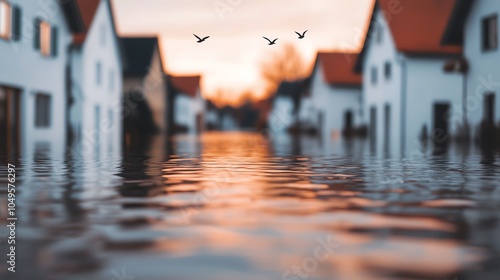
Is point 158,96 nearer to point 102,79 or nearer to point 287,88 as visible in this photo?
point 102,79

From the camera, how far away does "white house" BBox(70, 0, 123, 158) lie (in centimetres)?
3444

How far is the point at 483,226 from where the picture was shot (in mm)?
4742

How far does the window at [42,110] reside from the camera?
2788cm

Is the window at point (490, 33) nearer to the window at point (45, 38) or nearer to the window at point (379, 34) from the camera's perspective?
the window at point (379, 34)

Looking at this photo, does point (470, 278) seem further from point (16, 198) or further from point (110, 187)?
point (110, 187)

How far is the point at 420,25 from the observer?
122ft

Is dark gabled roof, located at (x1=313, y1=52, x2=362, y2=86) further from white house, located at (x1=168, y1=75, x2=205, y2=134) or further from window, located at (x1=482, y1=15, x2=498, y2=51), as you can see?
window, located at (x1=482, y1=15, x2=498, y2=51)

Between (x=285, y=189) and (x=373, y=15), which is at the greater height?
(x=373, y=15)

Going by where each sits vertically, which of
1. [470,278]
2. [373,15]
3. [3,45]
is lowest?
[470,278]

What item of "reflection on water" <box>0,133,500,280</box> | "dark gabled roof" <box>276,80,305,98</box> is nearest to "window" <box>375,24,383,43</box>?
"reflection on water" <box>0,133,500,280</box>

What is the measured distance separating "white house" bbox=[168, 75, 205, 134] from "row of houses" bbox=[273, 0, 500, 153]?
32.1 metres

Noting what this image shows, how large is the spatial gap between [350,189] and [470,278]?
14.3 ft

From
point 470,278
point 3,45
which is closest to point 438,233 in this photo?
point 470,278

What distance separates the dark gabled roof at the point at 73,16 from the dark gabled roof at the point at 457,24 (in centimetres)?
1479
